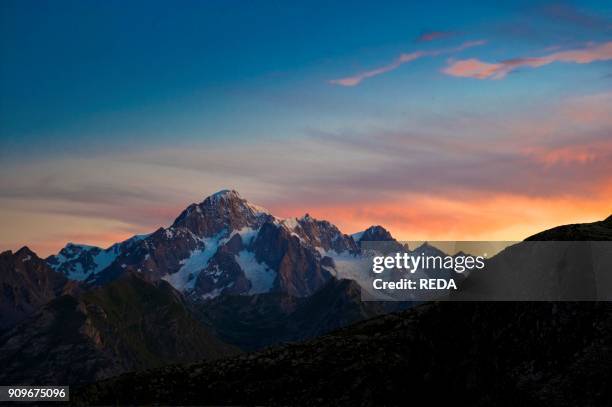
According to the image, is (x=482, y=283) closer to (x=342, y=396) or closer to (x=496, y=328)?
(x=496, y=328)

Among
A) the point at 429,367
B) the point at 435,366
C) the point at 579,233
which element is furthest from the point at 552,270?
the point at 429,367

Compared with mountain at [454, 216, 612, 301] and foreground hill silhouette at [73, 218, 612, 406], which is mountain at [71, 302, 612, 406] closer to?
foreground hill silhouette at [73, 218, 612, 406]

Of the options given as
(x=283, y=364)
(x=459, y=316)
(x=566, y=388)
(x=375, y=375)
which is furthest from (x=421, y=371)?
(x=283, y=364)

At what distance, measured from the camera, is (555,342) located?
3394cm

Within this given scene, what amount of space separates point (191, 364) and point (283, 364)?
33.2 ft

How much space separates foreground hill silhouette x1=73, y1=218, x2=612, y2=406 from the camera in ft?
108

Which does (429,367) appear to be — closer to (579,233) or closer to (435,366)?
(435,366)

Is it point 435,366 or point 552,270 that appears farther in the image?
point 435,366

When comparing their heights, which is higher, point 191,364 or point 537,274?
point 537,274

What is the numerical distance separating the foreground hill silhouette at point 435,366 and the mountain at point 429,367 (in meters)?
0.06

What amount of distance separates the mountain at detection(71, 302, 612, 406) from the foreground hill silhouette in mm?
59

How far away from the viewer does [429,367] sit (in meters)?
40.1

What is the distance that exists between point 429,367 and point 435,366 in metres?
0.57

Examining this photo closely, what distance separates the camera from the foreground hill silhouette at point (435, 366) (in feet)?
108
